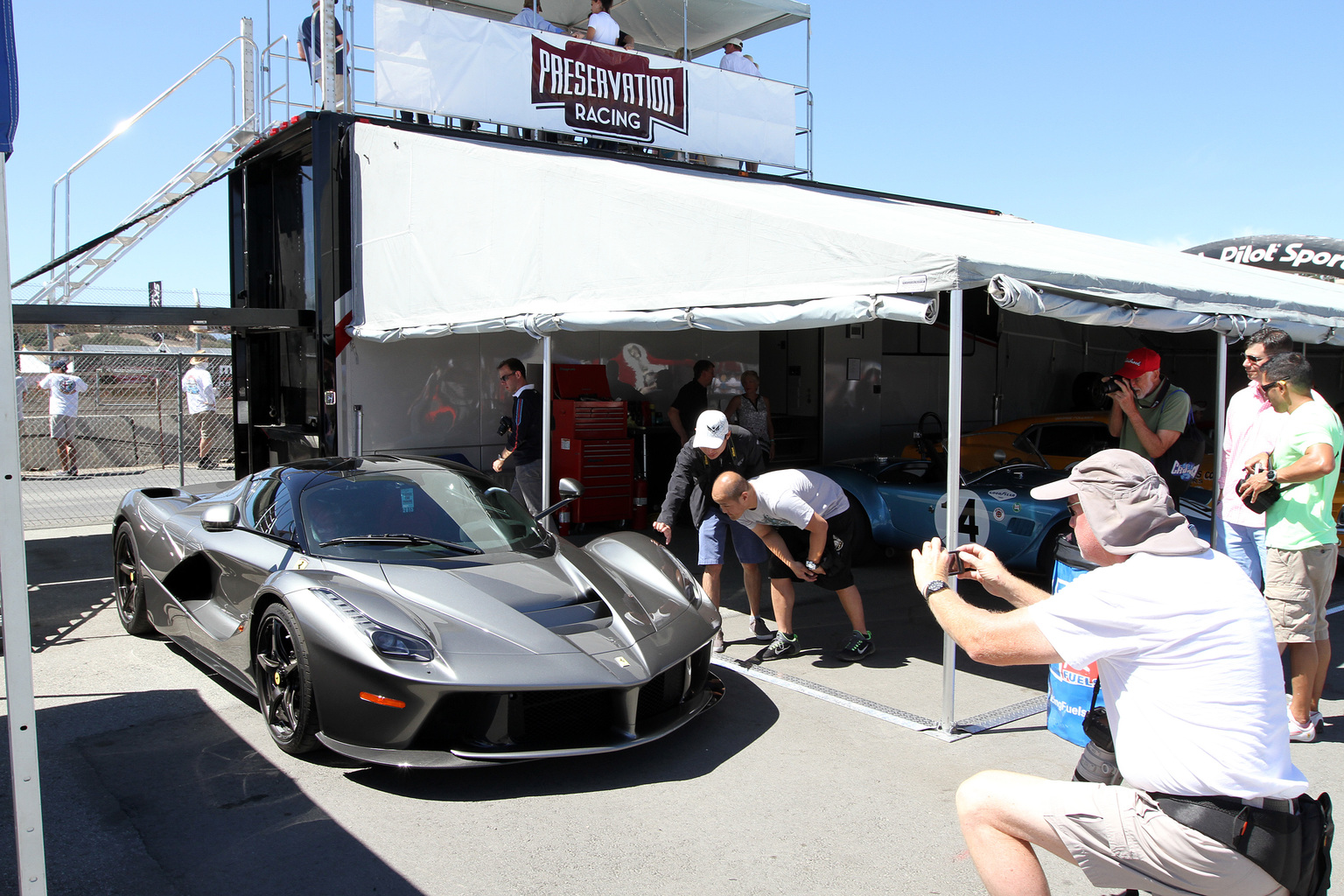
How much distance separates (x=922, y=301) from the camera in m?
4.43

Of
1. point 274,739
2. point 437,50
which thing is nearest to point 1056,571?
point 274,739

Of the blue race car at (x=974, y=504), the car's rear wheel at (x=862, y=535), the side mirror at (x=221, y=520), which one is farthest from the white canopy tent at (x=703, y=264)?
the side mirror at (x=221, y=520)

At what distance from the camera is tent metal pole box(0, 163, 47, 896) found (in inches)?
89.7

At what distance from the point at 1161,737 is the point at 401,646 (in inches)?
103

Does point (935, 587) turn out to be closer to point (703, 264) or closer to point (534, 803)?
point (534, 803)

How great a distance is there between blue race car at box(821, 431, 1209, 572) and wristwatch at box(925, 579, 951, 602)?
403 centimetres

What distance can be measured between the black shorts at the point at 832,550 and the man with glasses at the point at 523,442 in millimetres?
2983

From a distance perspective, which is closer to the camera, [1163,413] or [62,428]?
[1163,413]

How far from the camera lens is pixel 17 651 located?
229 centimetres

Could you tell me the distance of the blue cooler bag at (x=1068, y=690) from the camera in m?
4.02

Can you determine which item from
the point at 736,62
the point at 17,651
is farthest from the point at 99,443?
the point at 17,651

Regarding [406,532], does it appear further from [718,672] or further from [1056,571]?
[1056,571]

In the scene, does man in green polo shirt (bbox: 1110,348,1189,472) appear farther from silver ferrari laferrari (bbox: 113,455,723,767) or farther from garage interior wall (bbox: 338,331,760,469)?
garage interior wall (bbox: 338,331,760,469)

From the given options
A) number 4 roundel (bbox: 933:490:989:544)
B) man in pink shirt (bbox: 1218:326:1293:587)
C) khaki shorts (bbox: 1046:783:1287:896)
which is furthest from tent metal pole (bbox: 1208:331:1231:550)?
khaki shorts (bbox: 1046:783:1287:896)
